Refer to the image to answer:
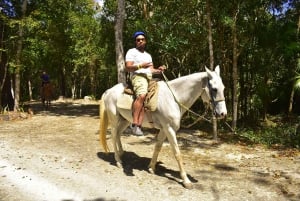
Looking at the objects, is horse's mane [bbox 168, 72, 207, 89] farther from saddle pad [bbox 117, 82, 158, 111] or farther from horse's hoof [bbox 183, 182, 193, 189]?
horse's hoof [bbox 183, 182, 193, 189]

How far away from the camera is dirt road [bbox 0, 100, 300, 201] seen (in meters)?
6.23

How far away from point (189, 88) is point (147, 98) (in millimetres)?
888

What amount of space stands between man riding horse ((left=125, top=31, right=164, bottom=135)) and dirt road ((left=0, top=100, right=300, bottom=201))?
1.42 meters

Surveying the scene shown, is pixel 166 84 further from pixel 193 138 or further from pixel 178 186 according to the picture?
pixel 193 138

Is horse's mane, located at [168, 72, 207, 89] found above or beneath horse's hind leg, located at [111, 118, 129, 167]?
above

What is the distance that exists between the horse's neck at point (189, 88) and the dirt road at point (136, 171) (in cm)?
172

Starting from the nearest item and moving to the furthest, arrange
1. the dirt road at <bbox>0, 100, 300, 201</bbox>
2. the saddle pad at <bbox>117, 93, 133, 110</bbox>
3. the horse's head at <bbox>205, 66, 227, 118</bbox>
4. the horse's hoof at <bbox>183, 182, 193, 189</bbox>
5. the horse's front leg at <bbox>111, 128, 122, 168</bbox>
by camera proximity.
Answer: the horse's head at <bbox>205, 66, 227, 118</bbox>
the dirt road at <bbox>0, 100, 300, 201</bbox>
the horse's hoof at <bbox>183, 182, 193, 189</bbox>
the saddle pad at <bbox>117, 93, 133, 110</bbox>
the horse's front leg at <bbox>111, 128, 122, 168</bbox>

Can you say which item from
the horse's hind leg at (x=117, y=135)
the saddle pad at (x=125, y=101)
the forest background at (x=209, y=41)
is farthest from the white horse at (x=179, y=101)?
the forest background at (x=209, y=41)

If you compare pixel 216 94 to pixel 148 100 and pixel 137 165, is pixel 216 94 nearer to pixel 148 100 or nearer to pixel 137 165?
pixel 148 100

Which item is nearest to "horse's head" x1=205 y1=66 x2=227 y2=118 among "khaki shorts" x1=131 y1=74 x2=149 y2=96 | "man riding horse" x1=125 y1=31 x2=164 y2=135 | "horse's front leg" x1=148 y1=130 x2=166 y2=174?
"man riding horse" x1=125 y1=31 x2=164 y2=135

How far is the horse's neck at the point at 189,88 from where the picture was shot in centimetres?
651

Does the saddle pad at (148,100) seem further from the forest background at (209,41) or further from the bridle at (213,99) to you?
the forest background at (209,41)

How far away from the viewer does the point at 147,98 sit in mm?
6734

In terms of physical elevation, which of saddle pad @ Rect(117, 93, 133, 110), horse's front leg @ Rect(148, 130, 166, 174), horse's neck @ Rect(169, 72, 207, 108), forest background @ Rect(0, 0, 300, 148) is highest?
forest background @ Rect(0, 0, 300, 148)
